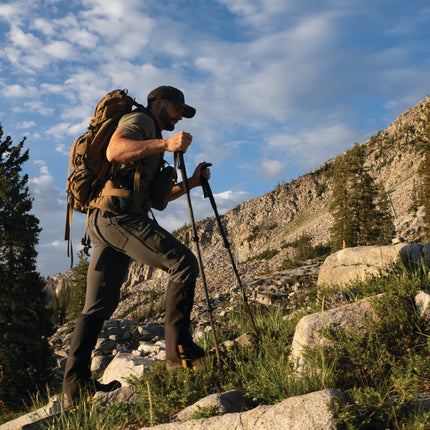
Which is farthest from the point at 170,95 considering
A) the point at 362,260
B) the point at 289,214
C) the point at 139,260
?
the point at 289,214

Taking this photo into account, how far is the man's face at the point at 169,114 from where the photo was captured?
431 centimetres

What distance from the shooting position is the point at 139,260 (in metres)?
3.65

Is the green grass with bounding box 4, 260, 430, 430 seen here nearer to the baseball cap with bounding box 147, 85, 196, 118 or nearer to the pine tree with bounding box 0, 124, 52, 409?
the baseball cap with bounding box 147, 85, 196, 118

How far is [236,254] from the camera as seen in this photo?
46312 mm

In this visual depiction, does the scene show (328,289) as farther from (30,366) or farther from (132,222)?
(30,366)

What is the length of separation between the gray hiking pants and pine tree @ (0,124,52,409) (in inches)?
402

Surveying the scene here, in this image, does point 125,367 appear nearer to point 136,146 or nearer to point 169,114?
point 136,146

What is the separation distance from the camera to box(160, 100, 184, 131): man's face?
14.1 ft

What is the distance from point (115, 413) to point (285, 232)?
42818 millimetres

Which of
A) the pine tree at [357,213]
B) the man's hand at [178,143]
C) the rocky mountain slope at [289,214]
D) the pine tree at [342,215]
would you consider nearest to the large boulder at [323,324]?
the man's hand at [178,143]

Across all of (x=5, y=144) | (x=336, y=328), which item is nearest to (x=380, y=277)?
(x=336, y=328)

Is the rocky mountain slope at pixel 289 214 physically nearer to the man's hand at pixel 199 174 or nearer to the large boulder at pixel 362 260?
the large boulder at pixel 362 260

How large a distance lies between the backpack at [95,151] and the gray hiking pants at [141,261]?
264 millimetres

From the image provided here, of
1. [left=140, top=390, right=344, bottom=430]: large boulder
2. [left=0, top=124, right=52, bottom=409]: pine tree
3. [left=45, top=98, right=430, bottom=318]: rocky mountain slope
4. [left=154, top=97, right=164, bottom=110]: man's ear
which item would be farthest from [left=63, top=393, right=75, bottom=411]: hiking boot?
[left=45, top=98, right=430, bottom=318]: rocky mountain slope
